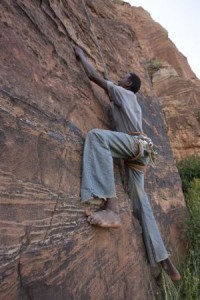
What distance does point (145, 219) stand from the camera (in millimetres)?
3592

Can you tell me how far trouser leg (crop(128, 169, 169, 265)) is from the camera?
11.5 ft

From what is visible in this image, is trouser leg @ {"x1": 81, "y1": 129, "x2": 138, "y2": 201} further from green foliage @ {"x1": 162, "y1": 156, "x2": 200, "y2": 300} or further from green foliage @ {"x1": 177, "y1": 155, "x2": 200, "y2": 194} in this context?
green foliage @ {"x1": 177, "y1": 155, "x2": 200, "y2": 194}

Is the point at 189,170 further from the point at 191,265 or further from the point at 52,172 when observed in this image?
the point at 52,172

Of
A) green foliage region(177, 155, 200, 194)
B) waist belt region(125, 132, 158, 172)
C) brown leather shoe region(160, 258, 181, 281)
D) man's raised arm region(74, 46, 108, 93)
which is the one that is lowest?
brown leather shoe region(160, 258, 181, 281)

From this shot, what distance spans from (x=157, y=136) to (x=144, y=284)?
3.13 metres

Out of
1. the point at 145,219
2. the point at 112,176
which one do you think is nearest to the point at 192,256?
the point at 145,219

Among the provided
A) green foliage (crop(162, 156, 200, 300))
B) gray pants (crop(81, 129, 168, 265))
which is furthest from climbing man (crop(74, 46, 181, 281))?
green foliage (crop(162, 156, 200, 300))

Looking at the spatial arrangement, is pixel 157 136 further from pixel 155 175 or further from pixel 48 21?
pixel 48 21

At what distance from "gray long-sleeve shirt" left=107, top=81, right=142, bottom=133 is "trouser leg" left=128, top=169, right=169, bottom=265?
0.54 m

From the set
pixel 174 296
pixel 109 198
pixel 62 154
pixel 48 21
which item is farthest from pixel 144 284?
pixel 48 21

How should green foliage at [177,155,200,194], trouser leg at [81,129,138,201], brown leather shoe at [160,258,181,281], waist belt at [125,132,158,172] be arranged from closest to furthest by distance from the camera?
1. trouser leg at [81,129,138,201]
2. waist belt at [125,132,158,172]
3. brown leather shoe at [160,258,181,281]
4. green foliage at [177,155,200,194]

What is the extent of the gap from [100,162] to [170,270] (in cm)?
174

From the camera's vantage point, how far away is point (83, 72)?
356 cm

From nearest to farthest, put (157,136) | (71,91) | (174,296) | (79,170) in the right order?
(79,170) < (71,91) < (174,296) < (157,136)
